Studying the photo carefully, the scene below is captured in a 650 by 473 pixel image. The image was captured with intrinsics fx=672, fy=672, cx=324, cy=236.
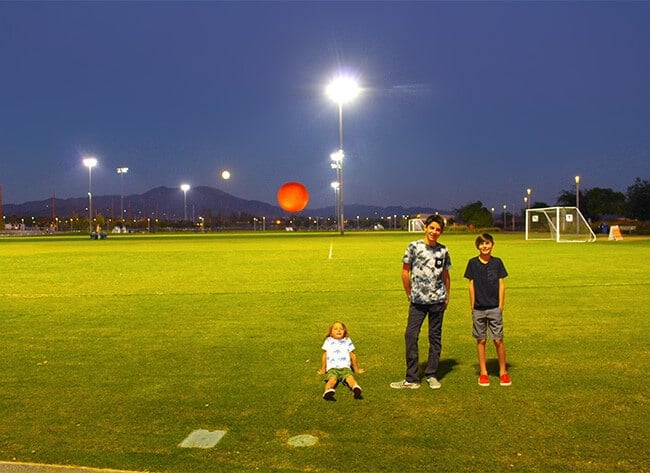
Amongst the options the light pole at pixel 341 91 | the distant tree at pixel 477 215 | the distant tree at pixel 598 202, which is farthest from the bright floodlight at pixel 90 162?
the distant tree at pixel 598 202

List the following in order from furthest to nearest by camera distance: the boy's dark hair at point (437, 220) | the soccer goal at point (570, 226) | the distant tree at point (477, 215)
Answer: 1. the distant tree at point (477, 215)
2. the soccer goal at point (570, 226)
3. the boy's dark hair at point (437, 220)

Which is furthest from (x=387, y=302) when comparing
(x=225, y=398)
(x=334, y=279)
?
(x=225, y=398)

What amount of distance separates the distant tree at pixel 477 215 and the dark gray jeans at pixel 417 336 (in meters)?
96.6

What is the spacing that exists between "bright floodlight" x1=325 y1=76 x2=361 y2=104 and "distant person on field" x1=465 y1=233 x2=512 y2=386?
1931 inches

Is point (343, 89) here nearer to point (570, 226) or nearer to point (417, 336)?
point (570, 226)

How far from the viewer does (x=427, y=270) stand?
21.8 ft

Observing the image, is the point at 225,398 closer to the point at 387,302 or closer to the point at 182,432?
the point at 182,432

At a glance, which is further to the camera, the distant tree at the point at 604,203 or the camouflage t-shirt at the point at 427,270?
the distant tree at the point at 604,203

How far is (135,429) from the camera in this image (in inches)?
214

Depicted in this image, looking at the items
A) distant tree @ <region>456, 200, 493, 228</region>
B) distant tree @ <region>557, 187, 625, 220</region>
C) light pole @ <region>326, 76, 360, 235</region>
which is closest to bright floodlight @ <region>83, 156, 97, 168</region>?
light pole @ <region>326, 76, 360, 235</region>

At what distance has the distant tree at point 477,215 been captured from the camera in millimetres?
102250

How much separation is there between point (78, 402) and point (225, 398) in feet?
4.42

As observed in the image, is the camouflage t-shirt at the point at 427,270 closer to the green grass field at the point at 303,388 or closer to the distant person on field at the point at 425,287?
the distant person on field at the point at 425,287

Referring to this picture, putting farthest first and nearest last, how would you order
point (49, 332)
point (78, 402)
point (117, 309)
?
1. point (117, 309)
2. point (49, 332)
3. point (78, 402)
